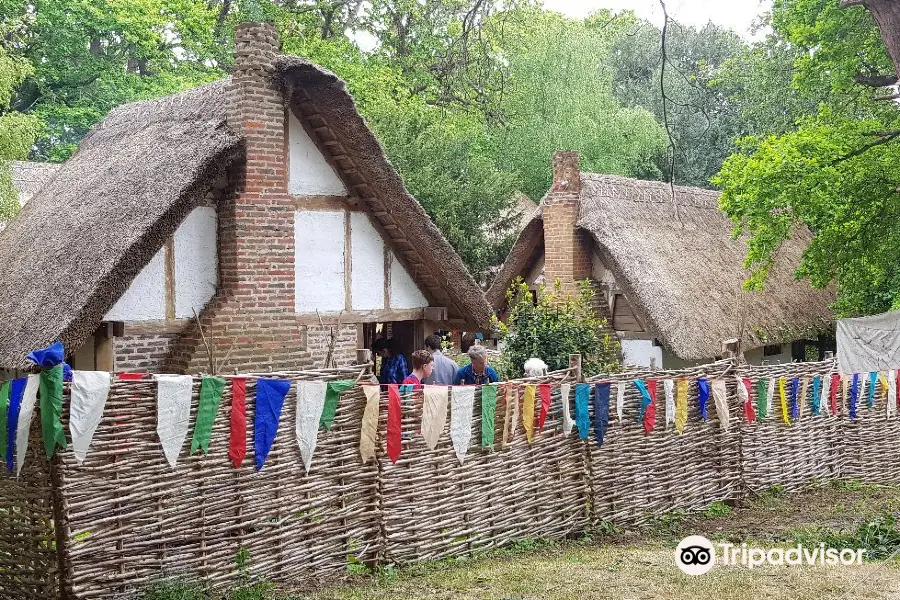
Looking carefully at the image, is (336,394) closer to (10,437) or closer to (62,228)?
(10,437)

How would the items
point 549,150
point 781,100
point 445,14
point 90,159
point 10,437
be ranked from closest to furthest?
point 10,437 → point 90,159 → point 781,100 → point 445,14 → point 549,150

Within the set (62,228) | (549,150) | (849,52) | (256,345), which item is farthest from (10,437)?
(549,150)

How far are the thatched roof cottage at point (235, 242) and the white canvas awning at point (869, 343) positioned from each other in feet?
32.6

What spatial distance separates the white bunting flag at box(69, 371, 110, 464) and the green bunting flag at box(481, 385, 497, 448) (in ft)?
11.6

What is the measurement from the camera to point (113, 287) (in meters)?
10.3

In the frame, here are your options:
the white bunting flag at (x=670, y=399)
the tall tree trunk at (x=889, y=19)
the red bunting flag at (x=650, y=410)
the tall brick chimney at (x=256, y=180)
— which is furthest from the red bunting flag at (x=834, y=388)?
the tall brick chimney at (x=256, y=180)

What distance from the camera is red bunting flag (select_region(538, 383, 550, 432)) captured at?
31.8ft

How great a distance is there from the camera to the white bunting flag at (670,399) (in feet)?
35.7

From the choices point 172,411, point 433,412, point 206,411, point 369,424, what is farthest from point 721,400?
point 172,411

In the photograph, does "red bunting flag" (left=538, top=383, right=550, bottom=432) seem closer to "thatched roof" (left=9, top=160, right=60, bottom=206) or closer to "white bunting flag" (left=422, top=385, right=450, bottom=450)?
"white bunting flag" (left=422, top=385, right=450, bottom=450)

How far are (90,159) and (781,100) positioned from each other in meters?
17.7

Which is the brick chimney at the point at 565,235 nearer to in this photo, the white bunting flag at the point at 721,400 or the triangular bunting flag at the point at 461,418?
the white bunting flag at the point at 721,400

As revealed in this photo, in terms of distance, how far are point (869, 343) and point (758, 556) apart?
12.0 m

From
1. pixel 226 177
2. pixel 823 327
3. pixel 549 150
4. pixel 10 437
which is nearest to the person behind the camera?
pixel 10 437
